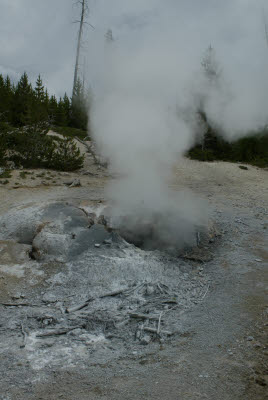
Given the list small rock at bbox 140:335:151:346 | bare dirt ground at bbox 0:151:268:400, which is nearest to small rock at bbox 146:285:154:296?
bare dirt ground at bbox 0:151:268:400

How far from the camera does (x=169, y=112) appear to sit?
8.29m

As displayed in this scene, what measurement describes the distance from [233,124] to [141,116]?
3.20 meters

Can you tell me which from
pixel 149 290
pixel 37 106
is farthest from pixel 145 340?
pixel 37 106

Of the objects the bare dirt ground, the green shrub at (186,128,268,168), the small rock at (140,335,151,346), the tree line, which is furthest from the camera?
the green shrub at (186,128,268,168)

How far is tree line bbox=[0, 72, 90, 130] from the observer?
1722cm

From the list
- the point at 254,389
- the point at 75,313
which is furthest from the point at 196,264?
the point at 254,389

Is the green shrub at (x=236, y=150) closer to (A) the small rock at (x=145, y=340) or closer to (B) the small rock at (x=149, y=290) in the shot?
(B) the small rock at (x=149, y=290)

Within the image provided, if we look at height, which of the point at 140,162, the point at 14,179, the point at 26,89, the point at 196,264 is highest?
the point at 26,89

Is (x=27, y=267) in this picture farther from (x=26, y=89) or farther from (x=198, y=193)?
(x=26, y=89)

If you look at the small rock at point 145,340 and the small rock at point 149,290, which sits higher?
the small rock at point 149,290

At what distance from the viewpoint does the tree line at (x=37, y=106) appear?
56.5ft

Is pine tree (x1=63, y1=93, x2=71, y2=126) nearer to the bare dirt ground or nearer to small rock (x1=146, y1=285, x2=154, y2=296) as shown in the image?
the bare dirt ground

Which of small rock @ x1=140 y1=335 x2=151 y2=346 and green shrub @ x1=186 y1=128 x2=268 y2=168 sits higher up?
green shrub @ x1=186 y1=128 x2=268 y2=168

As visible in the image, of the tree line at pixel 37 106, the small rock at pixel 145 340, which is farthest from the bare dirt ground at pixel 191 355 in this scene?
the tree line at pixel 37 106
